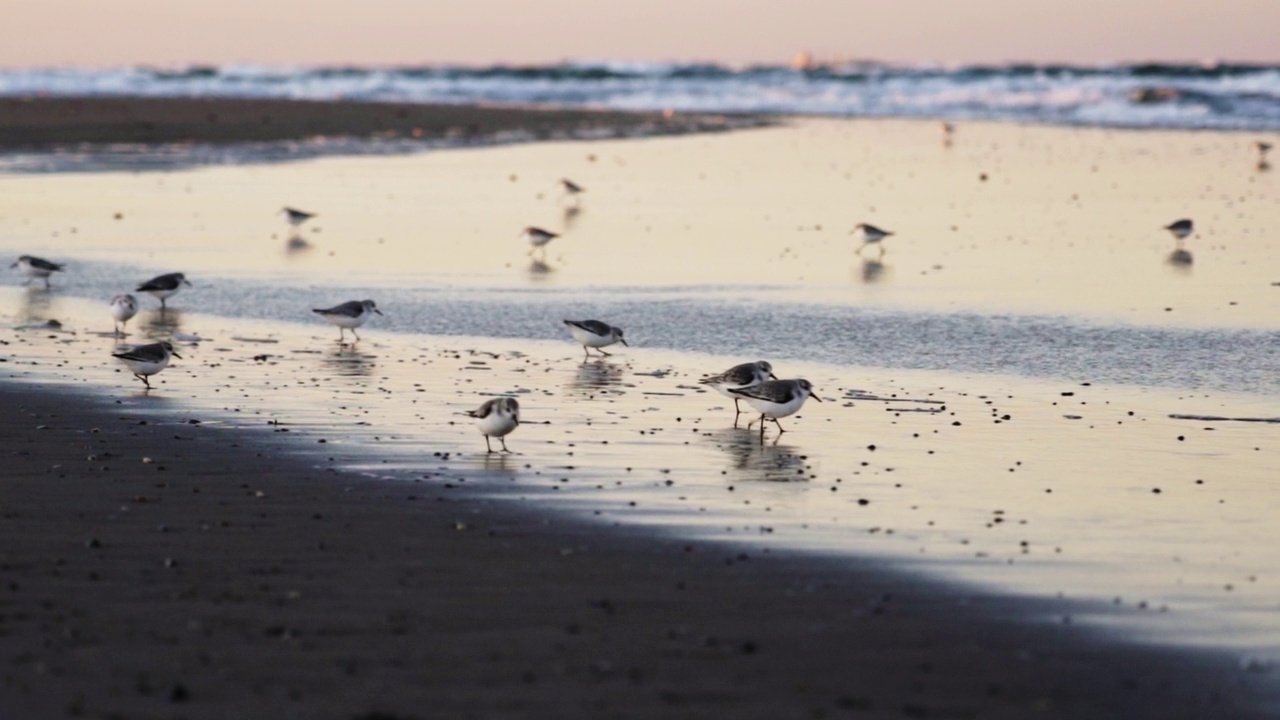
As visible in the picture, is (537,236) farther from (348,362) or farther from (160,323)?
(348,362)

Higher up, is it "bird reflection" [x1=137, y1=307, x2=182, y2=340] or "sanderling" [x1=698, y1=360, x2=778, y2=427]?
"bird reflection" [x1=137, y1=307, x2=182, y2=340]

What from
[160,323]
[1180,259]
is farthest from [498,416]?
[1180,259]

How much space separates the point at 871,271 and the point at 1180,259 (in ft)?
13.9

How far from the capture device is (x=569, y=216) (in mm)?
29516

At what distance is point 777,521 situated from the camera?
10.1m

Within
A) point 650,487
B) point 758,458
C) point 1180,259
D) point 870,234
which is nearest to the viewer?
point 650,487

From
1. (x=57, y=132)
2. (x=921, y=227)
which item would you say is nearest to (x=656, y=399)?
(x=921, y=227)

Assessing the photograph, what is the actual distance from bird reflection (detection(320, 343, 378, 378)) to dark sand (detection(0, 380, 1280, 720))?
496 centimetres

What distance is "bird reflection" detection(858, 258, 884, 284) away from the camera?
21.7 m

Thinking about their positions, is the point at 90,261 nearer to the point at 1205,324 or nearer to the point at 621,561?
the point at 1205,324

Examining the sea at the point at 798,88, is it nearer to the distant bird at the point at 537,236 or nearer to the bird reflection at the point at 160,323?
the distant bird at the point at 537,236

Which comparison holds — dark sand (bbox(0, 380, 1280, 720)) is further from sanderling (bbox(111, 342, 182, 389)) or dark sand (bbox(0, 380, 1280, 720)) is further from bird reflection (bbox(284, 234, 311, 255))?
bird reflection (bbox(284, 234, 311, 255))

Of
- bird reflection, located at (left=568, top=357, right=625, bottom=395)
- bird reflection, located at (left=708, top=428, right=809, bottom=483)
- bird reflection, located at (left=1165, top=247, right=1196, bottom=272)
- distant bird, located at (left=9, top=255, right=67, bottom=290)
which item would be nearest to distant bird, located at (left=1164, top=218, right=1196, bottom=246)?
bird reflection, located at (left=1165, top=247, right=1196, bottom=272)

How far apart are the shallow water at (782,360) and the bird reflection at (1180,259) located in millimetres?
246
